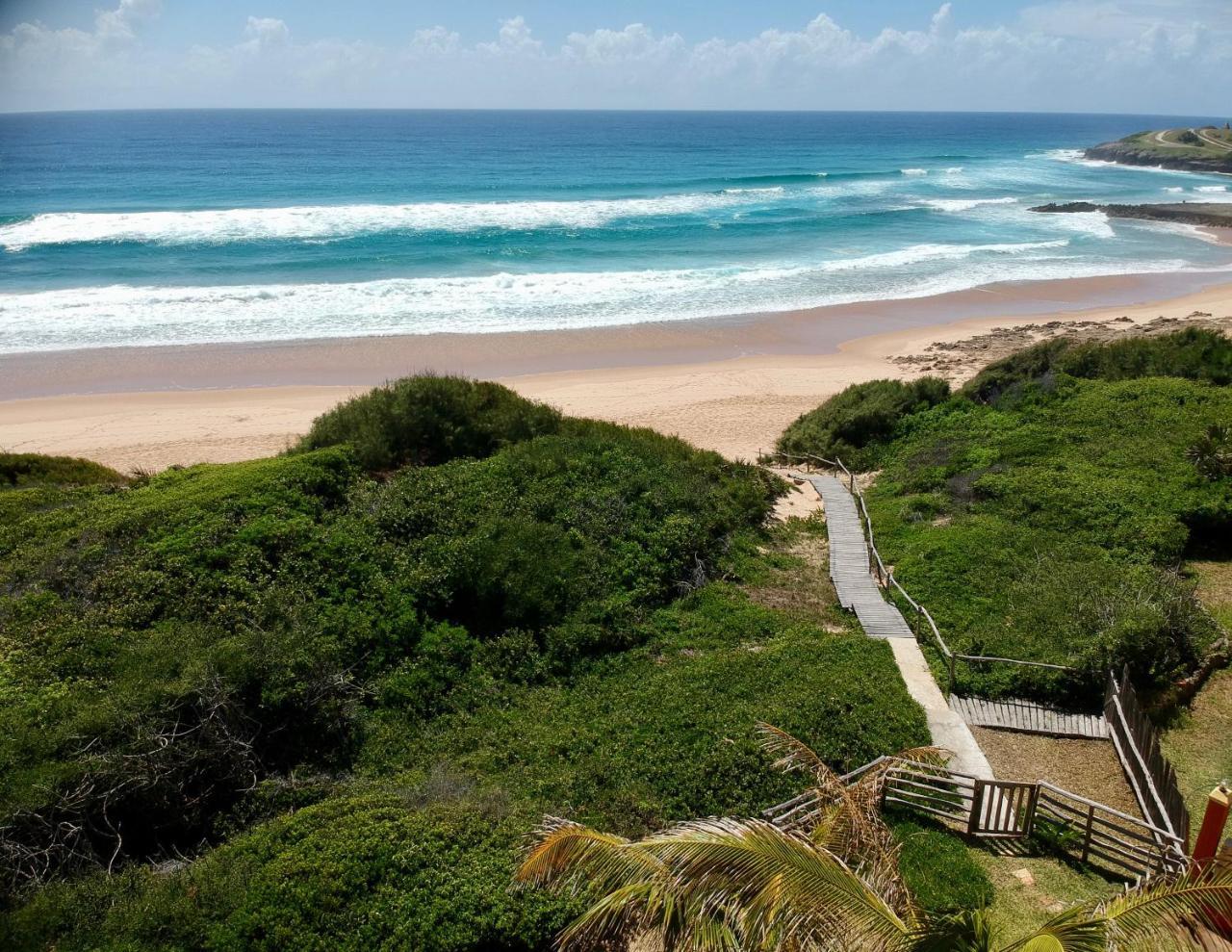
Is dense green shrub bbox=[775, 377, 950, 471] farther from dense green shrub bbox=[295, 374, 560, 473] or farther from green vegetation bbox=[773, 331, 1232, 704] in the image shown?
dense green shrub bbox=[295, 374, 560, 473]

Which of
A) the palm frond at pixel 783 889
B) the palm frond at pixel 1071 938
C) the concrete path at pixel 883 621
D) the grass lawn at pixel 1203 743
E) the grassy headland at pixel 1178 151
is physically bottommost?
the grass lawn at pixel 1203 743

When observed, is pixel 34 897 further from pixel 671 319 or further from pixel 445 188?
pixel 445 188

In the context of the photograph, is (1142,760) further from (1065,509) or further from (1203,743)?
(1065,509)

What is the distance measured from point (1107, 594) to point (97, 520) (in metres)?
16.0

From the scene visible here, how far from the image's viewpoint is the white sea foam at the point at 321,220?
47.4 metres

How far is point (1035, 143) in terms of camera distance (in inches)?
5989

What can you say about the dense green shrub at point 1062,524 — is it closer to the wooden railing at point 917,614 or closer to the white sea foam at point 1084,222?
the wooden railing at point 917,614

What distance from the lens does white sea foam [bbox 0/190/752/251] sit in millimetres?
47375

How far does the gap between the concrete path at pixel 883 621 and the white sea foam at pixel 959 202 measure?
180 ft

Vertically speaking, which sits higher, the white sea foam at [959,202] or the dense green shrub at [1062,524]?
the white sea foam at [959,202]

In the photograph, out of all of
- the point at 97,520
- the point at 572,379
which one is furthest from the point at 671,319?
the point at 97,520

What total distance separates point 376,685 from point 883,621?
793 centimetres

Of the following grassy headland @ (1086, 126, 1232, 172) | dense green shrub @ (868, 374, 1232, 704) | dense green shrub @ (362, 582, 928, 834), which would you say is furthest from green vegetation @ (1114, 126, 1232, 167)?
dense green shrub @ (362, 582, 928, 834)

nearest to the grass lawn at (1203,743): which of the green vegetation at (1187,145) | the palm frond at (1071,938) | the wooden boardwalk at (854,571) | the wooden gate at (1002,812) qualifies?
the wooden gate at (1002,812)
